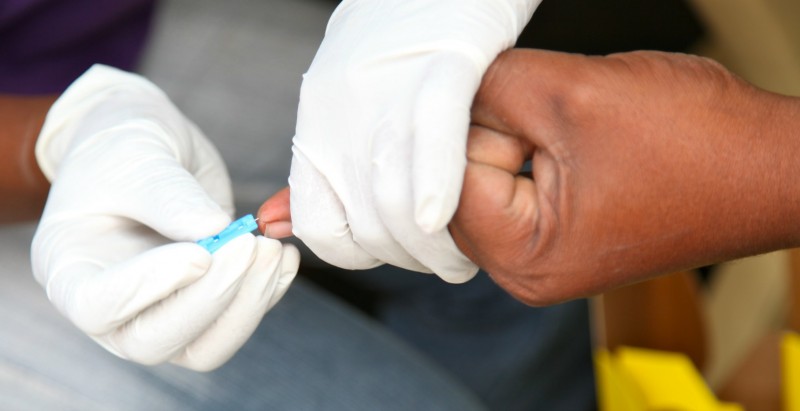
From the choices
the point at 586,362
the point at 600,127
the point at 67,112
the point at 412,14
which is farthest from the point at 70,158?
the point at 586,362

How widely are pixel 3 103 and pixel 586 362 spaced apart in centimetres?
78

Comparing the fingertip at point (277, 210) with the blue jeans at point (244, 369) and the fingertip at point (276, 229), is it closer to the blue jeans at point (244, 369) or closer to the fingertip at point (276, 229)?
the fingertip at point (276, 229)

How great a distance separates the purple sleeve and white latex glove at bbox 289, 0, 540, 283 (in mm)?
358

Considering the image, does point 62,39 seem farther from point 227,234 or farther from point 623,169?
point 623,169

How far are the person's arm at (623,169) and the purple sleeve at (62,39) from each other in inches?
19.3

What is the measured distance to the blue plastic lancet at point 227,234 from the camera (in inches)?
22.2

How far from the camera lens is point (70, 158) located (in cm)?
66

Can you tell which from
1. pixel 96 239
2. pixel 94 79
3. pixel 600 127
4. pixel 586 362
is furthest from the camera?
pixel 586 362

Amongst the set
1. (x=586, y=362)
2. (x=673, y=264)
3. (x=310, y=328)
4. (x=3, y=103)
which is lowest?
(x=586, y=362)

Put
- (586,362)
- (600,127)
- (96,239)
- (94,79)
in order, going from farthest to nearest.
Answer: (586,362) → (94,79) → (96,239) → (600,127)

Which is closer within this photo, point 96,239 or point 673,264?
point 673,264

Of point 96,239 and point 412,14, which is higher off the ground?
point 412,14

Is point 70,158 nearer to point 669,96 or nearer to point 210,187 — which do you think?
point 210,187

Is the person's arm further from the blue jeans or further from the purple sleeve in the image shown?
the purple sleeve
